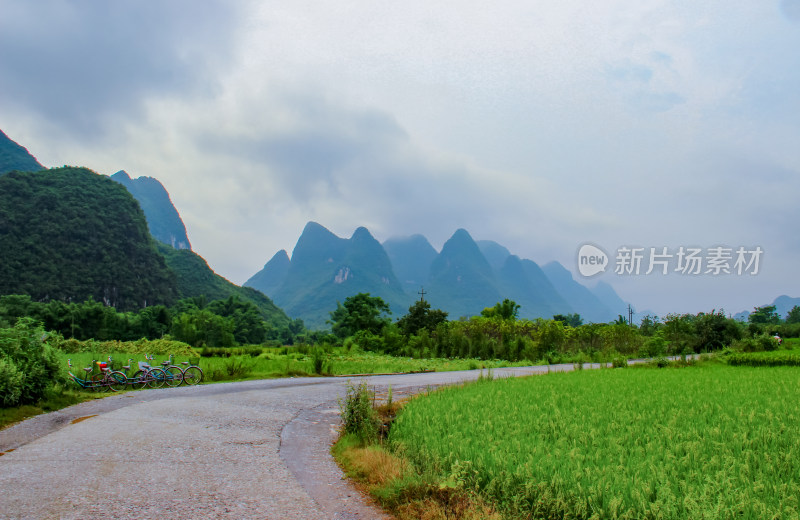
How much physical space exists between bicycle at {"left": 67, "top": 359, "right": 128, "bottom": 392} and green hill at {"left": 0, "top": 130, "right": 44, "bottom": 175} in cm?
13591

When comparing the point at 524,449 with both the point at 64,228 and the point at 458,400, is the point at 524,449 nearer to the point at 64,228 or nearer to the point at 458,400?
the point at 458,400

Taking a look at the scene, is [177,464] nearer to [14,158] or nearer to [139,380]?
[139,380]

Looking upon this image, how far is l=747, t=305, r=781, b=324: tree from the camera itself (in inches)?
2411

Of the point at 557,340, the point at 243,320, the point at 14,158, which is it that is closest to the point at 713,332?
the point at 557,340

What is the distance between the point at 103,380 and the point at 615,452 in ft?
38.4

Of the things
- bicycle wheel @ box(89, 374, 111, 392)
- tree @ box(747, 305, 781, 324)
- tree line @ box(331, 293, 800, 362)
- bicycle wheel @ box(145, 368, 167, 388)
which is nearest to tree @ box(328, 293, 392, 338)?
tree line @ box(331, 293, 800, 362)

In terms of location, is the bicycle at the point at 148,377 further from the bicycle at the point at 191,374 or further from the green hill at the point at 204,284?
the green hill at the point at 204,284

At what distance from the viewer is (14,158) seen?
Answer: 11962cm

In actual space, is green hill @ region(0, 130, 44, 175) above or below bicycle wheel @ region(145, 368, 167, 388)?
above

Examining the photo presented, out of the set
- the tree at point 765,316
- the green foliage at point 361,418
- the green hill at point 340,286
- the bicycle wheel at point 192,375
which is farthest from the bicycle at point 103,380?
the green hill at point 340,286

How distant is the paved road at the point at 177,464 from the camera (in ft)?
13.2

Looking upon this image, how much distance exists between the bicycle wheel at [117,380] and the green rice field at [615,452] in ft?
26.0

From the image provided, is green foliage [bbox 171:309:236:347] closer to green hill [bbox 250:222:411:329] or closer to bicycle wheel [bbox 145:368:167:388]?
bicycle wheel [bbox 145:368:167:388]

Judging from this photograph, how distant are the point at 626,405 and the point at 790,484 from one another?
4298 mm
